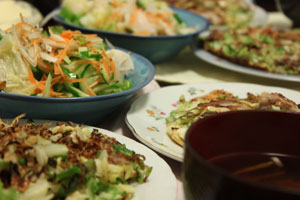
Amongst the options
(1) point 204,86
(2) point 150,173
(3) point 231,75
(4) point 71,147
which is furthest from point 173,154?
(3) point 231,75

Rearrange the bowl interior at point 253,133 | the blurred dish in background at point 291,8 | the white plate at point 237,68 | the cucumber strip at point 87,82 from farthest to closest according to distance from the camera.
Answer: the blurred dish in background at point 291,8
the white plate at point 237,68
the cucumber strip at point 87,82
the bowl interior at point 253,133

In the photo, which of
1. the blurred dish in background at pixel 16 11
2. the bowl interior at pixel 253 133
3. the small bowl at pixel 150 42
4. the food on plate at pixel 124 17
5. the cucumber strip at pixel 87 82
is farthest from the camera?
the blurred dish in background at pixel 16 11

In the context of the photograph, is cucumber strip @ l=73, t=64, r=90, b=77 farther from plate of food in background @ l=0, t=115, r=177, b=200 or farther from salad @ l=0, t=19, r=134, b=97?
plate of food in background @ l=0, t=115, r=177, b=200

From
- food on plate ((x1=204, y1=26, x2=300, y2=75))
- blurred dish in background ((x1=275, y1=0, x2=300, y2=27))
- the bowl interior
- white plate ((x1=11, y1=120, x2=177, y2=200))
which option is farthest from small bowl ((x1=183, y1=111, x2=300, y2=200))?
blurred dish in background ((x1=275, y1=0, x2=300, y2=27))

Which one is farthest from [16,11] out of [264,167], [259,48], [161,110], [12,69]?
[264,167]

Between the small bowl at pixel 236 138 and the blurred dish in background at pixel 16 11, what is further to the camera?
the blurred dish in background at pixel 16 11

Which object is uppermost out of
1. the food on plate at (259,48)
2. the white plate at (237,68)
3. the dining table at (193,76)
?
the food on plate at (259,48)

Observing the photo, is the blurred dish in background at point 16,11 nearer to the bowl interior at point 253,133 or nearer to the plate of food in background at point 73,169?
the plate of food in background at point 73,169

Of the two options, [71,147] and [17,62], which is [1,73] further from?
[71,147]

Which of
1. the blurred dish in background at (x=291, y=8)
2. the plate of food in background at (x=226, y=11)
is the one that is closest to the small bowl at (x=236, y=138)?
the blurred dish in background at (x=291, y=8)
